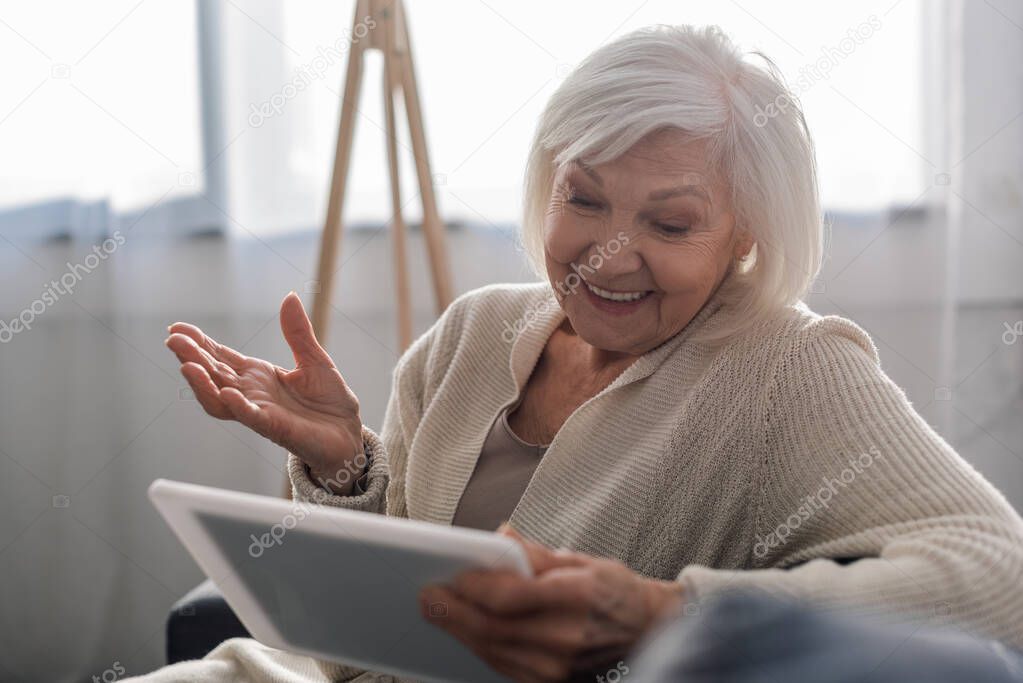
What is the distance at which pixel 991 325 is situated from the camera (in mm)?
2219

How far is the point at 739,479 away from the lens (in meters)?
1.15

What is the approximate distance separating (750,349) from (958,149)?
4.05 feet

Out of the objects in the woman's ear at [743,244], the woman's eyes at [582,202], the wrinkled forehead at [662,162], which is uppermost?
the wrinkled forehead at [662,162]

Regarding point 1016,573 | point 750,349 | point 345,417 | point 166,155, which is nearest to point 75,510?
point 166,155

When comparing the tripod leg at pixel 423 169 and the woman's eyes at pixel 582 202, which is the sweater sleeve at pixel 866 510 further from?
the tripod leg at pixel 423 169

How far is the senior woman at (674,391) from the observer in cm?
105

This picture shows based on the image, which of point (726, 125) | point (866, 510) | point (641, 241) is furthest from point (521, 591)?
point (726, 125)

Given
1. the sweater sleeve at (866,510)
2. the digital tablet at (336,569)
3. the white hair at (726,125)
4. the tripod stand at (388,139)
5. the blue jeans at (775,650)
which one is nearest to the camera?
the blue jeans at (775,650)

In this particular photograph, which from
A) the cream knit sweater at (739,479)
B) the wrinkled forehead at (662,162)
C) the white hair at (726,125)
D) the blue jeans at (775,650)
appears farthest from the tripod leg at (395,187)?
the blue jeans at (775,650)

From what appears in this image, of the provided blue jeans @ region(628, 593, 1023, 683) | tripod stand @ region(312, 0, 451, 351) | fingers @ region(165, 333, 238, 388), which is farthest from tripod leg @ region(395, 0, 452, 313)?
blue jeans @ region(628, 593, 1023, 683)

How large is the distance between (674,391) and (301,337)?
0.46 metres

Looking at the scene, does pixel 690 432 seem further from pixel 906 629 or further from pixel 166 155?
pixel 166 155

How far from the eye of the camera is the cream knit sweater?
94 centimetres

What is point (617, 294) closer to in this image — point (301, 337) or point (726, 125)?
point (726, 125)
